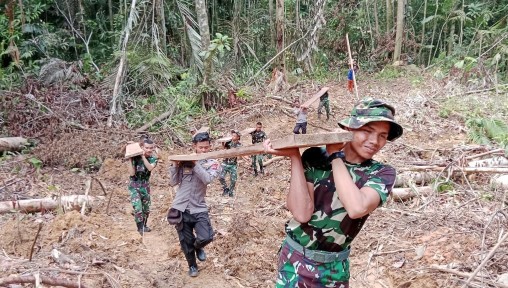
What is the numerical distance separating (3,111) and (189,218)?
280 inches

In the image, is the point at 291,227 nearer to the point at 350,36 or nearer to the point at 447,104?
the point at 447,104

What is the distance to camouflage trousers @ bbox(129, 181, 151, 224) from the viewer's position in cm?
537

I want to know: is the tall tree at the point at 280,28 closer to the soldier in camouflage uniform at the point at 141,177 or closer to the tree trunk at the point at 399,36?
the tree trunk at the point at 399,36

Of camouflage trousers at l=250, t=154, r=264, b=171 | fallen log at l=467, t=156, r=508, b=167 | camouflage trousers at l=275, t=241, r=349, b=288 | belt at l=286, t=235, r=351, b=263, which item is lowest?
camouflage trousers at l=250, t=154, r=264, b=171

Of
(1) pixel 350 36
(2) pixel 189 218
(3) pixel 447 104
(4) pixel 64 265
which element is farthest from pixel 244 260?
(1) pixel 350 36

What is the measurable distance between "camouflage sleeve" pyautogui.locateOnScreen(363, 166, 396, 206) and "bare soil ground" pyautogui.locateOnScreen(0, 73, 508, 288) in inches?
89.3

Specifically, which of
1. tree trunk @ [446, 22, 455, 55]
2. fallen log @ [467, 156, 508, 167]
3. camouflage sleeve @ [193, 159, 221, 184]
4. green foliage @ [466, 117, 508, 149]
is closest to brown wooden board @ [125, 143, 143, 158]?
camouflage sleeve @ [193, 159, 221, 184]

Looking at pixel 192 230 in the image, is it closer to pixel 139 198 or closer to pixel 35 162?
pixel 139 198

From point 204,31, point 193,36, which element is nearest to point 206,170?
point 204,31

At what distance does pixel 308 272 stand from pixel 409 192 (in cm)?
439

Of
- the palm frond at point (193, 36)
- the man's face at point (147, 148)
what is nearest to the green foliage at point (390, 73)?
the palm frond at point (193, 36)

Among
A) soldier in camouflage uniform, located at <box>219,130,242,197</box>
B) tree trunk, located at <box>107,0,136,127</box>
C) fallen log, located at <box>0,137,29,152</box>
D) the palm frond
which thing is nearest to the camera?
soldier in camouflage uniform, located at <box>219,130,242,197</box>

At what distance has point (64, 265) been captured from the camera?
3.92 m

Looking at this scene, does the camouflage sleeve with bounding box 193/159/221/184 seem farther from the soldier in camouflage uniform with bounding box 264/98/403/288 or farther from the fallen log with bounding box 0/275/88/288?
the soldier in camouflage uniform with bounding box 264/98/403/288
